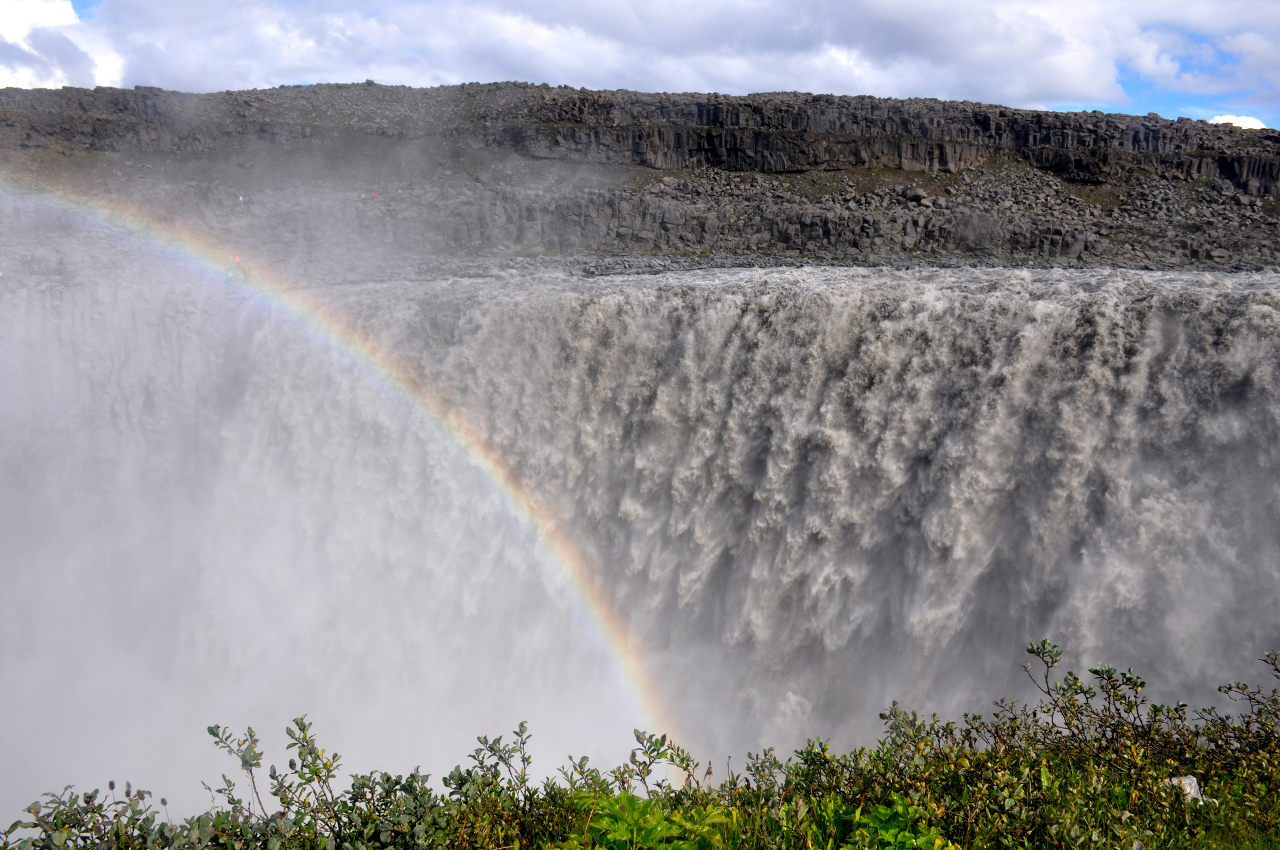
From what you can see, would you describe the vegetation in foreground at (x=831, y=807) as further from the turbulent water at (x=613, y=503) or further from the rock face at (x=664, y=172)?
the rock face at (x=664, y=172)

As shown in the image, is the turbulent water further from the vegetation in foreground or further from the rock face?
the rock face

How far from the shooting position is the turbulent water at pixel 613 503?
10086 mm

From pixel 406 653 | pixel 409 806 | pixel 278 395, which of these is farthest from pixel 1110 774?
pixel 278 395

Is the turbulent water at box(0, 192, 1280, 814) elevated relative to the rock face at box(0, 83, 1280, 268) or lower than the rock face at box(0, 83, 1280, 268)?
lower

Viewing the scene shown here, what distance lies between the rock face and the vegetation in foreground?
59.6 feet

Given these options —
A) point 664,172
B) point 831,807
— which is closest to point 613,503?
point 831,807

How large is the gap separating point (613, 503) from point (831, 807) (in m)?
8.73

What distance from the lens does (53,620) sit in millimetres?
17078

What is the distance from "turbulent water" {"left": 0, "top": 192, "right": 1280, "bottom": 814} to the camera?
397 inches

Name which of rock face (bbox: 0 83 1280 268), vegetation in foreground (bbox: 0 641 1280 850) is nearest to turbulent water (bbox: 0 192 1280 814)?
vegetation in foreground (bbox: 0 641 1280 850)

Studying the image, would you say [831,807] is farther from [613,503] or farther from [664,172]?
[664,172]

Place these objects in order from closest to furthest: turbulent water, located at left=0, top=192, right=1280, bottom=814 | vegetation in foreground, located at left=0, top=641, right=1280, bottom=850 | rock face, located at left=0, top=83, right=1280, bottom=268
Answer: vegetation in foreground, located at left=0, top=641, right=1280, bottom=850 → turbulent water, located at left=0, top=192, right=1280, bottom=814 → rock face, located at left=0, top=83, right=1280, bottom=268

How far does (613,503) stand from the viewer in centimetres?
1369

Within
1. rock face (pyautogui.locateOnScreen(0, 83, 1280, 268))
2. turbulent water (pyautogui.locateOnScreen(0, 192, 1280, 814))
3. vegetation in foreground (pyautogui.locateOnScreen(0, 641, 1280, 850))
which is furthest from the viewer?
rock face (pyautogui.locateOnScreen(0, 83, 1280, 268))
